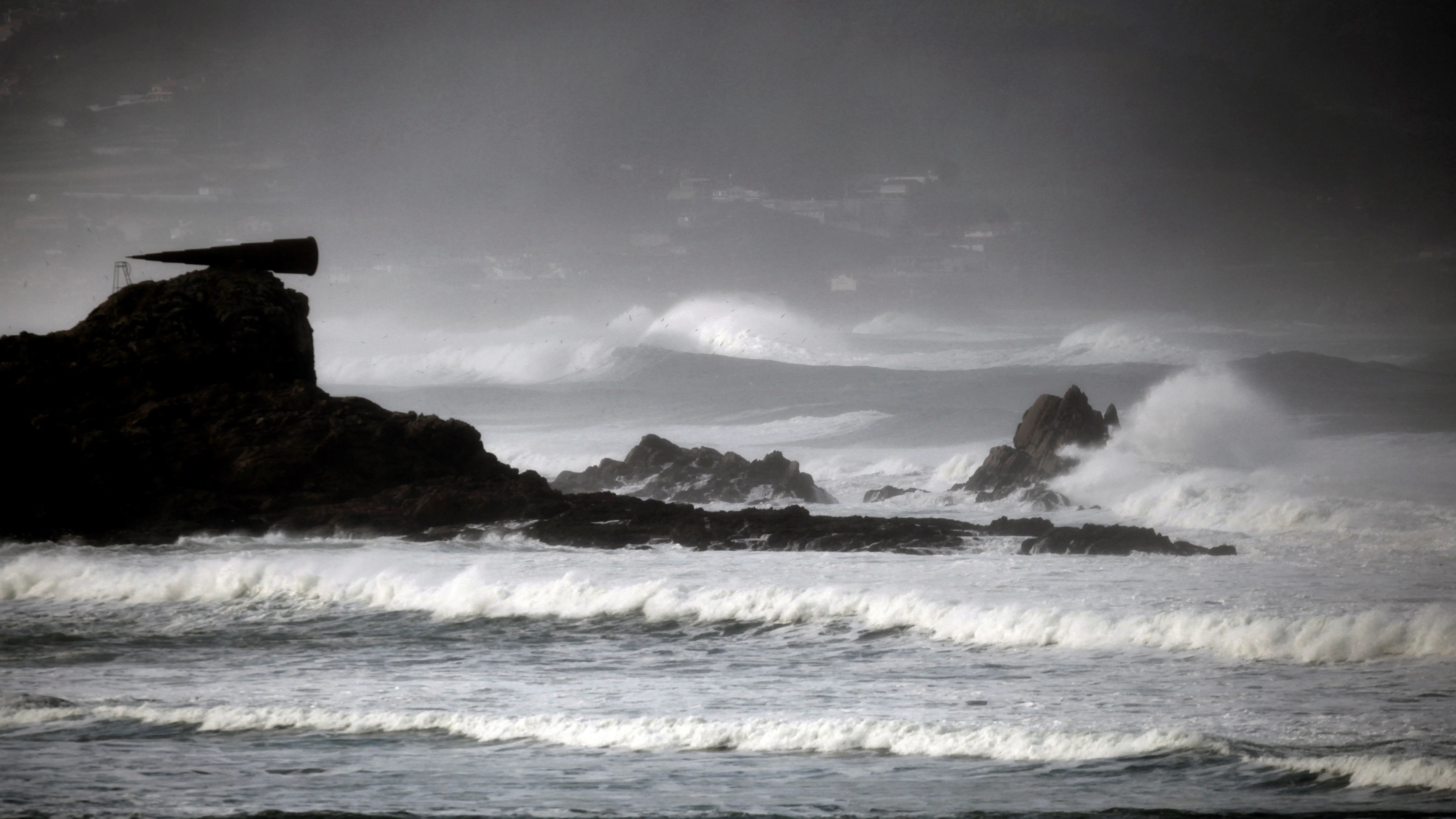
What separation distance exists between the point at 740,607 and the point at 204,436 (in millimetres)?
6426

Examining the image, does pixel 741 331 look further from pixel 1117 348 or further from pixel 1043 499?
pixel 1043 499

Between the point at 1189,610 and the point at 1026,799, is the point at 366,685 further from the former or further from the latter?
the point at 1189,610

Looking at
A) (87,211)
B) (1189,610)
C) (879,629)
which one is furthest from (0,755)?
(87,211)

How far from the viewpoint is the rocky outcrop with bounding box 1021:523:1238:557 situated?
37.9 ft

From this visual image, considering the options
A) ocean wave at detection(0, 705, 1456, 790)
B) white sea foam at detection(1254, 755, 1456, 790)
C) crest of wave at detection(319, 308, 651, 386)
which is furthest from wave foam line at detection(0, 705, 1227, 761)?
crest of wave at detection(319, 308, 651, 386)

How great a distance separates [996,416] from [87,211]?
2251 centimetres

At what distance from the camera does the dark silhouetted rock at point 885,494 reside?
17469 mm

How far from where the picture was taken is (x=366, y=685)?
24.9 feet

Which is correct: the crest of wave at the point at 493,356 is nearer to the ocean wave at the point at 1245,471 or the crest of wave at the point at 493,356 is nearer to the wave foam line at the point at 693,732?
the ocean wave at the point at 1245,471

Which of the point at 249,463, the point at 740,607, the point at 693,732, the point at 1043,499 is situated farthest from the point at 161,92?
the point at 693,732

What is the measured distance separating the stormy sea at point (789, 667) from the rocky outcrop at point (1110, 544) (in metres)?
0.30

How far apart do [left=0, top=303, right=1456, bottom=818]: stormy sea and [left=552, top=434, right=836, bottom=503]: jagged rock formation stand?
701 mm

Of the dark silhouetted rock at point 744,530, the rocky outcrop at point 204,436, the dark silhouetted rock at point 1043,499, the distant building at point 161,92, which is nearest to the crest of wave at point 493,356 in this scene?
the distant building at point 161,92

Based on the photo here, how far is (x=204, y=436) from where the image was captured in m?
12.5
